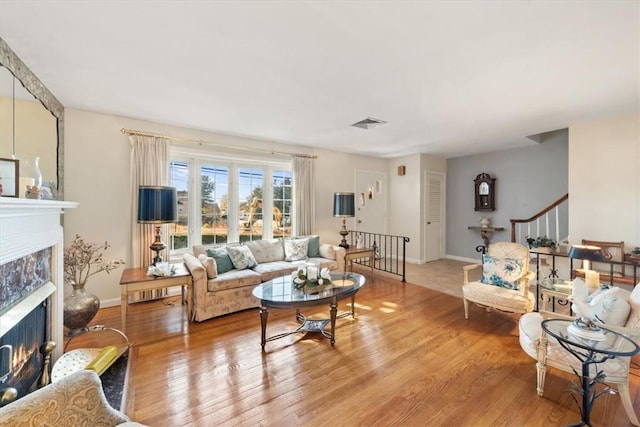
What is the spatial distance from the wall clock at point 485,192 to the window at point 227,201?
4.22m

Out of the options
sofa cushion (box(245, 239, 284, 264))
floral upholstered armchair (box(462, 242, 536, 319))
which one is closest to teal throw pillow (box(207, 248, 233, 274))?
sofa cushion (box(245, 239, 284, 264))

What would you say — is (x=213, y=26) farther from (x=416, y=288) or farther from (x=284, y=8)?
(x=416, y=288)

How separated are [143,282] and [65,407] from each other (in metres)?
1.94

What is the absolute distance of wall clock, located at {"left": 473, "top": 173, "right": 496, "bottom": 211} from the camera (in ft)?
19.5

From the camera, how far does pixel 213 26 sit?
1795 mm

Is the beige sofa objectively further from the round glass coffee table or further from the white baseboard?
the white baseboard

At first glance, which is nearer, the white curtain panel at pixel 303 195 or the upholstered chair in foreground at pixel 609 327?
the upholstered chair in foreground at pixel 609 327

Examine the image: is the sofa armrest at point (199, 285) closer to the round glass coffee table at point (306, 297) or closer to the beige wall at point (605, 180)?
the round glass coffee table at point (306, 297)

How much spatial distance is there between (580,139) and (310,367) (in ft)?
15.3

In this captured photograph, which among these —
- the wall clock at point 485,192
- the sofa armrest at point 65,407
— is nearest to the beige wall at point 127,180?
the wall clock at point 485,192

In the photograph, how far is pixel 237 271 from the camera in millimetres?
3553

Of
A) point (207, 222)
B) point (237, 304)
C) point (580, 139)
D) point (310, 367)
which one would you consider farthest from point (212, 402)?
point (580, 139)

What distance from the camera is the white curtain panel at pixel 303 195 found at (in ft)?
16.4

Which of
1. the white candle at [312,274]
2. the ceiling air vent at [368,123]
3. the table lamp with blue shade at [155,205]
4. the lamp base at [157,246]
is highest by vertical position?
the ceiling air vent at [368,123]
